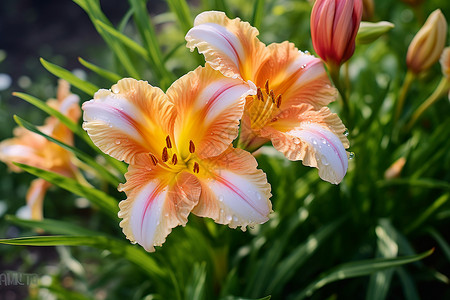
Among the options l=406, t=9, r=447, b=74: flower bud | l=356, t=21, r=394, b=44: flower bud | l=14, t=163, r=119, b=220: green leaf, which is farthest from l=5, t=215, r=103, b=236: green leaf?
l=406, t=9, r=447, b=74: flower bud

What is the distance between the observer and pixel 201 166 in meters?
0.85

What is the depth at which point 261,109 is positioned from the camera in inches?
35.3

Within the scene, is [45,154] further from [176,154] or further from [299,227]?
[299,227]

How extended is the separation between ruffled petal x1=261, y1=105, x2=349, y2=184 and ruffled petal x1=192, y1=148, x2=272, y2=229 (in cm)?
7

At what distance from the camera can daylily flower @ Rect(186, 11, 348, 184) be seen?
79cm

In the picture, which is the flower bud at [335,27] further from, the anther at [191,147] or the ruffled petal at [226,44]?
the anther at [191,147]

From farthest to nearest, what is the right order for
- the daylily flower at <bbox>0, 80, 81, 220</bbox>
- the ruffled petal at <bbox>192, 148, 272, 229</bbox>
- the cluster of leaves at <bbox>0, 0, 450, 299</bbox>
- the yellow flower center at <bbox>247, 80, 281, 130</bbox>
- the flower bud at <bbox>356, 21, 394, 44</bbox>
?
the daylily flower at <bbox>0, 80, 81, 220</bbox> → the cluster of leaves at <bbox>0, 0, 450, 299</bbox> → the flower bud at <bbox>356, 21, 394, 44</bbox> → the yellow flower center at <bbox>247, 80, 281, 130</bbox> → the ruffled petal at <bbox>192, 148, 272, 229</bbox>

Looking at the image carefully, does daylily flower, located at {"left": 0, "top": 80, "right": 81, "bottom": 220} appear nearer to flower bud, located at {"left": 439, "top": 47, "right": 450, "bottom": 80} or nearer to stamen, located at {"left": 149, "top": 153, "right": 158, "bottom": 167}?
stamen, located at {"left": 149, "top": 153, "right": 158, "bottom": 167}

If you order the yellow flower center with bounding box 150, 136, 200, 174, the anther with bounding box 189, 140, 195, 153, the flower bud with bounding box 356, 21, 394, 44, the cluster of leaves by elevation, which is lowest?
the cluster of leaves

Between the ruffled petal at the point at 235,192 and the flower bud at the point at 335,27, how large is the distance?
0.30m

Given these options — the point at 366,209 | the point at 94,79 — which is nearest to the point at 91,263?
the point at 94,79

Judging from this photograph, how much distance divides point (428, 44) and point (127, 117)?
794 millimetres

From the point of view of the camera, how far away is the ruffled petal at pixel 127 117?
2.67 feet

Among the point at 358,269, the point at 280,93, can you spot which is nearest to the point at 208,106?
the point at 280,93
